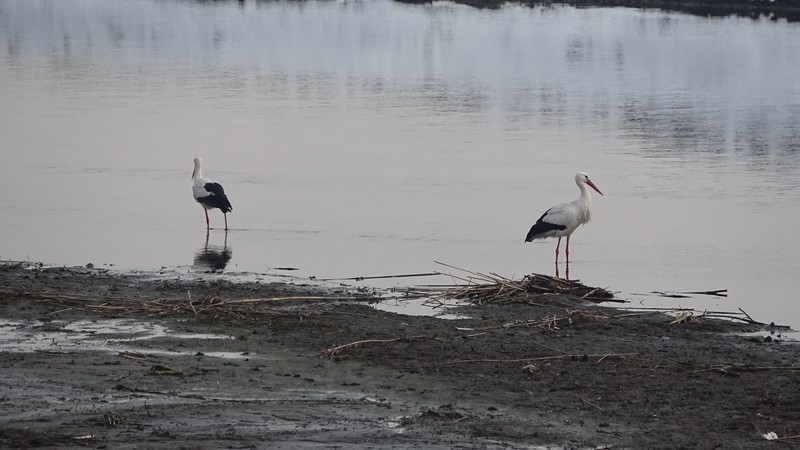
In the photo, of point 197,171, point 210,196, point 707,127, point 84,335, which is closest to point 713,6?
point 707,127

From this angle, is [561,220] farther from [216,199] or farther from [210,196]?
[210,196]

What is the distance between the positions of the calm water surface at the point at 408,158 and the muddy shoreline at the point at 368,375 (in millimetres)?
2794

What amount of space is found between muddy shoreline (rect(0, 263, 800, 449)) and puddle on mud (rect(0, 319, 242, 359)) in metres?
0.03

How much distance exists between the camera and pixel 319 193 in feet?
77.8

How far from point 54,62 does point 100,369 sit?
144ft

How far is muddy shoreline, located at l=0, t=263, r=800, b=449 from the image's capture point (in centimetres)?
900

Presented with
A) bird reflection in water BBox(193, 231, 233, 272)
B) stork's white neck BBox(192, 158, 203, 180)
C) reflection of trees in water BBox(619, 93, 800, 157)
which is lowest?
reflection of trees in water BBox(619, 93, 800, 157)

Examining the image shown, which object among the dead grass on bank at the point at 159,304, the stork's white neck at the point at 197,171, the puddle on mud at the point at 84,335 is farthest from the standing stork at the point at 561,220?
the puddle on mud at the point at 84,335

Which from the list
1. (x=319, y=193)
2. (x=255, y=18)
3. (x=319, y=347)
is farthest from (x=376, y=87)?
(x=255, y=18)

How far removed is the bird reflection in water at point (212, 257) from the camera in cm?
1709

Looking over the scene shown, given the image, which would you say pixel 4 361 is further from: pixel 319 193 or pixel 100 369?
pixel 319 193

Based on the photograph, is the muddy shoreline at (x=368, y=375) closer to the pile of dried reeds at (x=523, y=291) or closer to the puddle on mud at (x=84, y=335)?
the puddle on mud at (x=84, y=335)

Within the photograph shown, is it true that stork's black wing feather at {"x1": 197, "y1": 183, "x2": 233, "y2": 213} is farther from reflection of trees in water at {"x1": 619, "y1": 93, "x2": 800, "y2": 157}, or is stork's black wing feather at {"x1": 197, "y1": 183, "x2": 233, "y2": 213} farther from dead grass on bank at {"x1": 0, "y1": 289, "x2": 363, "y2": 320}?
reflection of trees in water at {"x1": 619, "y1": 93, "x2": 800, "y2": 157}

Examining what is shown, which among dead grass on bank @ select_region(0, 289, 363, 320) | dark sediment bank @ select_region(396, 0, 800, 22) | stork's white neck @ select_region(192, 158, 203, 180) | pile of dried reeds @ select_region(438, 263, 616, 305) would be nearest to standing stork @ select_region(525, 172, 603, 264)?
pile of dried reeds @ select_region(438, 263, 616, 305)
